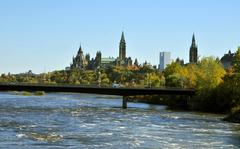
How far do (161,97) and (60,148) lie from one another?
368 ft

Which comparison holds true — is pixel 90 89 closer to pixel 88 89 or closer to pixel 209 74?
pixel 88 89

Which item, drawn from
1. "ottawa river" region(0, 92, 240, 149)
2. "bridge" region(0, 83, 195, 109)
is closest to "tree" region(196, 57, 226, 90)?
"bridge" region(0, 83, 195, 109)

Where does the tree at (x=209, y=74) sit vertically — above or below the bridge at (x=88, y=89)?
above

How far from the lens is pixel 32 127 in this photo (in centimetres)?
6725

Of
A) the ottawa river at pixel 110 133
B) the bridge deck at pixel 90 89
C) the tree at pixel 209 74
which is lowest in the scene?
the ottawa river at pixel 110 133

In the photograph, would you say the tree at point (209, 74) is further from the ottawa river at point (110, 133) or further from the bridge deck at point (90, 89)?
the ottawa river at point (110, 133)

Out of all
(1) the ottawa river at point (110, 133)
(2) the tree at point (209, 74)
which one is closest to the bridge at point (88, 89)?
(2) the tree at point (209, 74)

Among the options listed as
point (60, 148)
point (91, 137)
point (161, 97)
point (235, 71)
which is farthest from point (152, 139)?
point (161, 97)

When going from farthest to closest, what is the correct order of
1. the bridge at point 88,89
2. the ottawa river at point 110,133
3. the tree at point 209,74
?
the tree at point 209,74 < the bridge at point 88,89 < the ottawa river at point 110,133

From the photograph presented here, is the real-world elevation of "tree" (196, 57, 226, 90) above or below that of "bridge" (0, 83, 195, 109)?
above

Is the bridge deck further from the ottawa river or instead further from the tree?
the ottawa river

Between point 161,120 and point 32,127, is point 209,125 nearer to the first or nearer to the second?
point 161,120

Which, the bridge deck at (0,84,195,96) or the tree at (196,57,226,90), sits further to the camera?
the tree at (196,57,226,90)

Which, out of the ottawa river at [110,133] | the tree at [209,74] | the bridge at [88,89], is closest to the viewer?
the ottawa river at [110,133]
